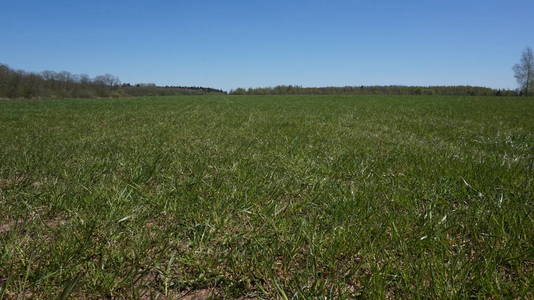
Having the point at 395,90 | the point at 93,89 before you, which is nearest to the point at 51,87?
the point at 93,89

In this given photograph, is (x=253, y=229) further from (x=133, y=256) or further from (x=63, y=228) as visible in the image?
(x=63, y=228)

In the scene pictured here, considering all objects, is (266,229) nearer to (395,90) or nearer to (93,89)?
(93,89)

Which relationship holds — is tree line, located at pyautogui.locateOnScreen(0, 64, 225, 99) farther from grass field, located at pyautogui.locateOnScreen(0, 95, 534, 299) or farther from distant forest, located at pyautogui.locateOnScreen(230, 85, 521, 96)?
grass field, located at pyautogui.locateOnScreen(0, 95, 534, 299)

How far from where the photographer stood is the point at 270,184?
3137mm

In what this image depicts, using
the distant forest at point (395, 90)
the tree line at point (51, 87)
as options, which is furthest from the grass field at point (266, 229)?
the distant forest at point (395, 90)

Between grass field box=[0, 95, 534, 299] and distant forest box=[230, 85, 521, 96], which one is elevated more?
distant forest box=[230, 85, 521, 96]

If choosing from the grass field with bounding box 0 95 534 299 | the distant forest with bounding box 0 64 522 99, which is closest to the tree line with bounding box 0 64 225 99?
the distant forest with bounding box 0 64 522 99

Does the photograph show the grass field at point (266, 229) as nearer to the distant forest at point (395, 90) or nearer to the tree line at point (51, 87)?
the tree line at point (51, 87)

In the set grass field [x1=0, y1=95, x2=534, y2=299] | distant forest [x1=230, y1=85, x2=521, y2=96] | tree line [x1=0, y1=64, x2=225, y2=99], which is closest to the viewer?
grass field [x1=0, y1=95, x2=534, y2=299]

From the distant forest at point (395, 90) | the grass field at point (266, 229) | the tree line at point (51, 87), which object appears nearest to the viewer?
the grass field at point (266, 229)

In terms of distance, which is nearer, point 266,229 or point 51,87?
point 266,229

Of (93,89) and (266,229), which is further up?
(93,89)

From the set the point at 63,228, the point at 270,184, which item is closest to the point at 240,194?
the point at 270,184

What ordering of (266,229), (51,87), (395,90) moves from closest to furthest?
1. (266,229)
2. (51,87)
3. (395,90)
